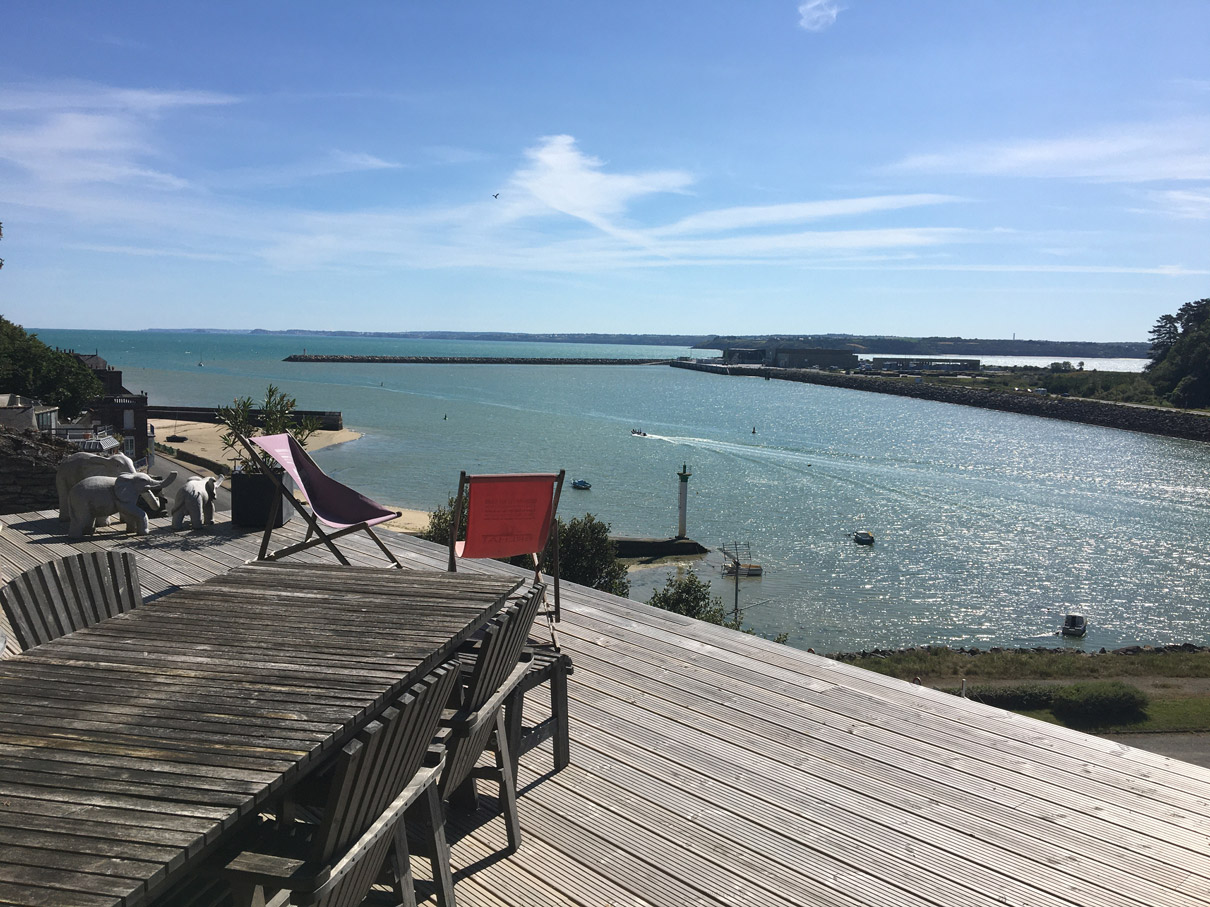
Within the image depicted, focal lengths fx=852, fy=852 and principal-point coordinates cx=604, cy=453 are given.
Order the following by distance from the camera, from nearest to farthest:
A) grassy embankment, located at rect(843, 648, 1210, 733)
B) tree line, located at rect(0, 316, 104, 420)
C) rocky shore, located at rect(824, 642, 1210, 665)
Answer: grassy embankment, located at rect(843, 648, 1210, 733), rocky shore, located at rect(824, 642, 1210, 665), tree line, located at rect(0, 316, 104, 420)

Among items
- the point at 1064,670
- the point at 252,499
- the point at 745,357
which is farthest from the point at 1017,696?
the point at 745,357

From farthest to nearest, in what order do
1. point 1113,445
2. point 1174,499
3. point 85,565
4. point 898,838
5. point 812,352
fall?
point 812,352 < point 1113,445 < point 1174,499 < point 85,565 < point 898,838

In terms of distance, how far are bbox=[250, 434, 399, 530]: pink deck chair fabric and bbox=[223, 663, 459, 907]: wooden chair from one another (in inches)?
120

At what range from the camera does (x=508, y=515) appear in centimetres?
430

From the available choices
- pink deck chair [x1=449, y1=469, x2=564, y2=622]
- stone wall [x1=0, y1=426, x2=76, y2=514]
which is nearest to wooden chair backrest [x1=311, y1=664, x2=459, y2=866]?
pink deck chair [x1=449, y1=469, x2=564, y2=622]

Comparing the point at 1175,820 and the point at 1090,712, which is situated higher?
the point at 1175,820

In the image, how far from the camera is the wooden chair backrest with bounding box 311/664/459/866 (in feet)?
5.16

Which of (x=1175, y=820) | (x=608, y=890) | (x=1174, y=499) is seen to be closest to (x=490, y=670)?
(x=608, y=890)

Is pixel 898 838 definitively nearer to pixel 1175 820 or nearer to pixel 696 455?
pixel 1175 820

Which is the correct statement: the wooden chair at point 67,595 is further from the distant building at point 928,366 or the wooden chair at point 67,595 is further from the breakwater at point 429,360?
the breakwater at point 429,360

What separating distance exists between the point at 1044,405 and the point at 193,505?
83.3 m

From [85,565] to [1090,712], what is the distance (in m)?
14.8

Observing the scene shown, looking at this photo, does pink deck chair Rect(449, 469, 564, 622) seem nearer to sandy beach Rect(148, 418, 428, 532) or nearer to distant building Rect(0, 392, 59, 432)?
distant building Rect(0, 392, 59, 432)

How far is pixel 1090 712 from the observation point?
1359 cm
